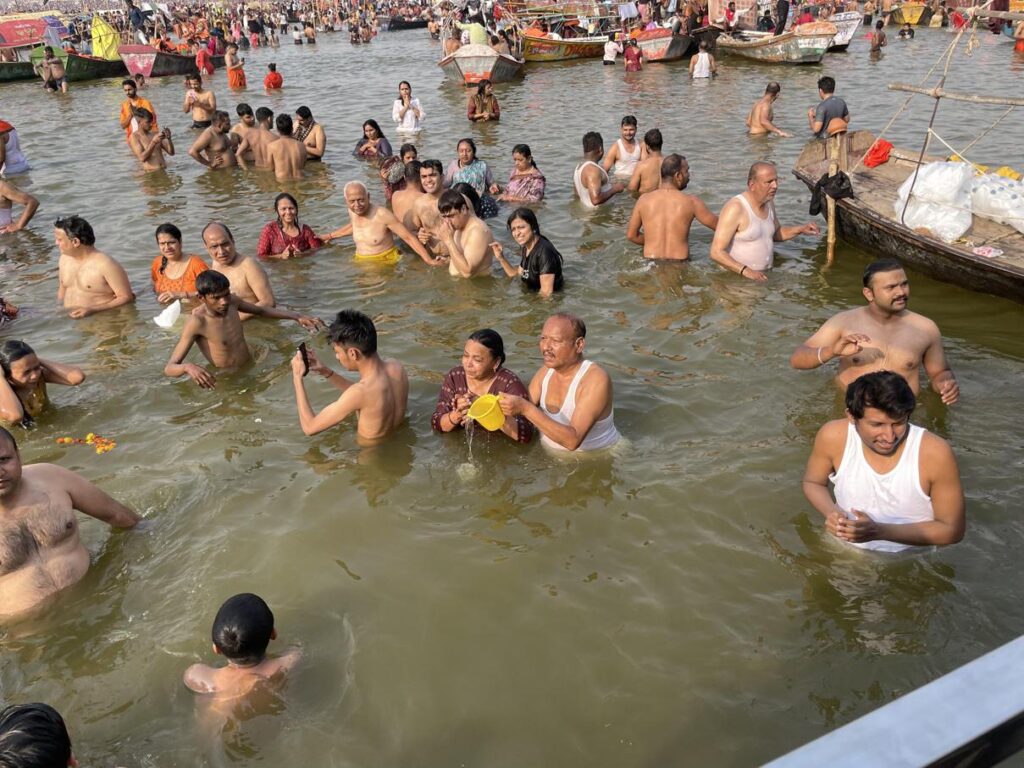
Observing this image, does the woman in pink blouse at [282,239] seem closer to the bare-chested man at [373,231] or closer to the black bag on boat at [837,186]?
the bare-chested man at [373,231]

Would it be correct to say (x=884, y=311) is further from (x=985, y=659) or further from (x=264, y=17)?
(x=264, y=17)

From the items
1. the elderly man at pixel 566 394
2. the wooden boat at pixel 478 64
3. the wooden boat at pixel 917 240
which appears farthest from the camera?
the wooden boat at pixel 478 64

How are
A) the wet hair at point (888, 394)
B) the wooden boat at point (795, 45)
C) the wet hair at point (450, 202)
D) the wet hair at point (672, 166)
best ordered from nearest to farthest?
the wet hair at point (888, 394) < the wet hair at point (450, 202) < the wet hair at point (672, 166) < the wooden boat at point (795, 45)

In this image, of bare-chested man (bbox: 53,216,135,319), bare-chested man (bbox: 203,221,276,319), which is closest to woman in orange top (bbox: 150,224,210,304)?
bare-chested man (bbox: 53,216,135,319)

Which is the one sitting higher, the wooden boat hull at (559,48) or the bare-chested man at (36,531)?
the wooden boat hull at (559,48)

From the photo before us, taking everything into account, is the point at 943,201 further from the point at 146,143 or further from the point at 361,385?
the point at 146,143

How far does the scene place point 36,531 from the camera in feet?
13.3

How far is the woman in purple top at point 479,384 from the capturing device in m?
4.81

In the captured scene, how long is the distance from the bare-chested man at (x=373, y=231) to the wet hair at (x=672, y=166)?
264 centimetres

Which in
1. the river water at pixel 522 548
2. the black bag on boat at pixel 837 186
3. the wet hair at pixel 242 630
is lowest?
the river water at pixel 522 548

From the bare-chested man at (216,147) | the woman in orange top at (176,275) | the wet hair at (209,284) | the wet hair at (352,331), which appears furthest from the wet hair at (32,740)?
the bare-chested man at (216,147)

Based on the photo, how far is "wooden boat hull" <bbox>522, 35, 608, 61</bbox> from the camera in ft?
81.0

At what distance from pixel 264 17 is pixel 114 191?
40.1 meters

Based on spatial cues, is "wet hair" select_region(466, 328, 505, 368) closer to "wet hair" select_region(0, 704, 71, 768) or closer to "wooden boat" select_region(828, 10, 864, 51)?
"wet hair" select_region(0, 704, 71, 768)
